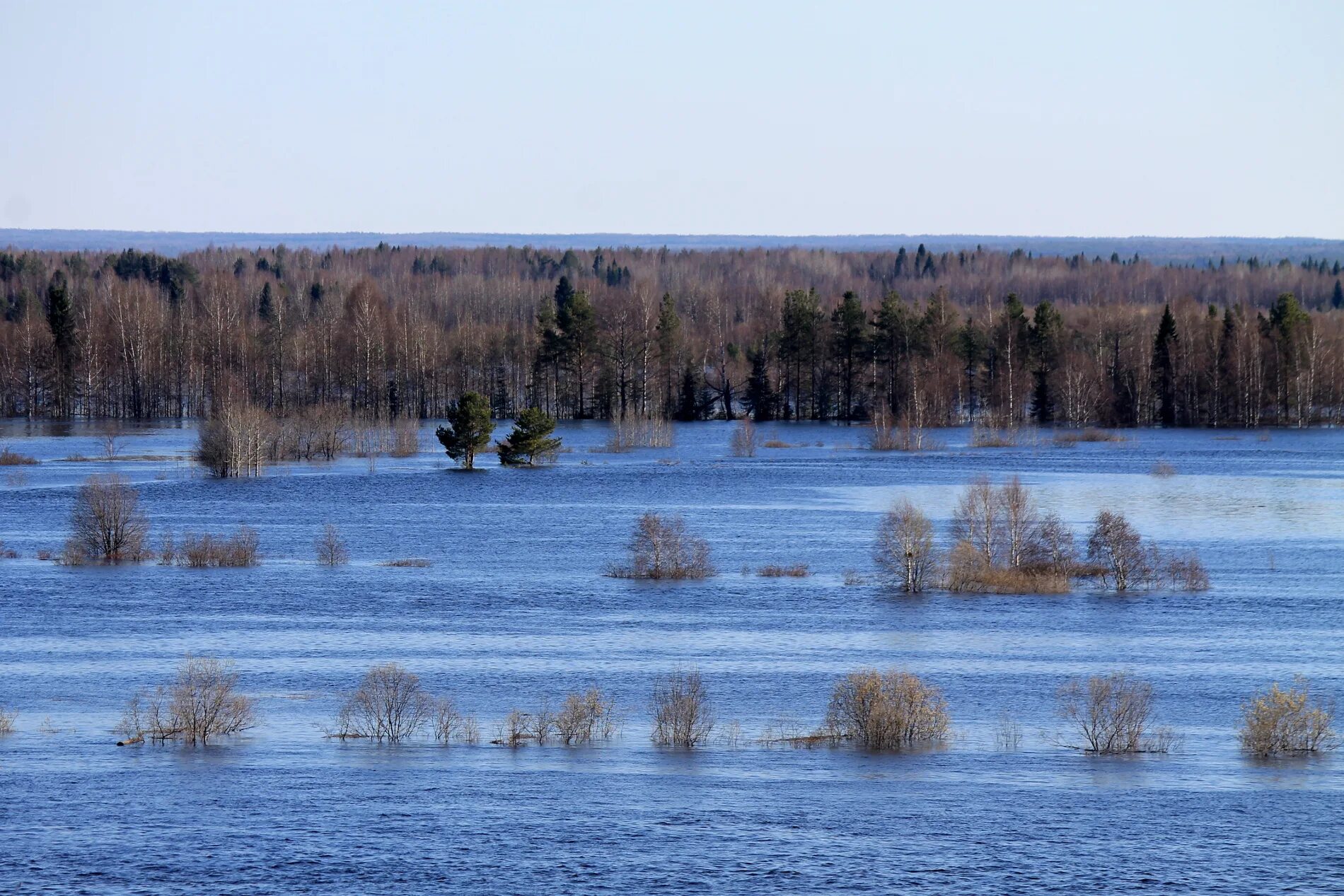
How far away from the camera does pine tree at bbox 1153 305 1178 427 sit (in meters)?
98.4

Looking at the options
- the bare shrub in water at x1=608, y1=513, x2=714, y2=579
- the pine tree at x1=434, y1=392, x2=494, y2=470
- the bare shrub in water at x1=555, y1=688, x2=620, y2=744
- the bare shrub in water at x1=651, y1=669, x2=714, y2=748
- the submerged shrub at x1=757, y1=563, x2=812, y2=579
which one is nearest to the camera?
the bare shrub in water at x1=651, y1=669, x2=714, y2=748

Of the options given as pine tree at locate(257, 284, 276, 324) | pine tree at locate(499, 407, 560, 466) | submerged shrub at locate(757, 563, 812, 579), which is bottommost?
submerged shrub at locate(757, 563, 812, 579)

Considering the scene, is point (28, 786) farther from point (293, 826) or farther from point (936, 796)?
Answer: point (936, 796)

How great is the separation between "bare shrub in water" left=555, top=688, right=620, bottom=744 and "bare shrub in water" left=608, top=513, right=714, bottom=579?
16540 mm

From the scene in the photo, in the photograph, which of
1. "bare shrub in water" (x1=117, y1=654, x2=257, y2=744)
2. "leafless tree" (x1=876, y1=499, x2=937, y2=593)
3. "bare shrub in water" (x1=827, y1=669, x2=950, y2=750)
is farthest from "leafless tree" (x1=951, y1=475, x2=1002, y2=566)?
"bare shrub in water" (x1=117, y1=654, x2=257, y2=744)

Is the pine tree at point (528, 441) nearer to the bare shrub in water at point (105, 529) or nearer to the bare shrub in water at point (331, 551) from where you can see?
the bare shrub in water at point (331, 551)

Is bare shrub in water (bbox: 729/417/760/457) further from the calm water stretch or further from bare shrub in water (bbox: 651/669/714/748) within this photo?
bare shrub in water (bbox: 651/669/714/748)

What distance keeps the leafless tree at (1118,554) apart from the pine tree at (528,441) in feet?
112

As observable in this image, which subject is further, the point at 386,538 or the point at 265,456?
the point at 265,456

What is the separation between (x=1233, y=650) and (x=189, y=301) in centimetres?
10695

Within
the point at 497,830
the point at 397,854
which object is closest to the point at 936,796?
the point at 497,830

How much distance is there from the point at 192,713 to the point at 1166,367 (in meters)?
84.1

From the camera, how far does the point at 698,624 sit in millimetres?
37219

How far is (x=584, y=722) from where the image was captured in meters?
26.5
